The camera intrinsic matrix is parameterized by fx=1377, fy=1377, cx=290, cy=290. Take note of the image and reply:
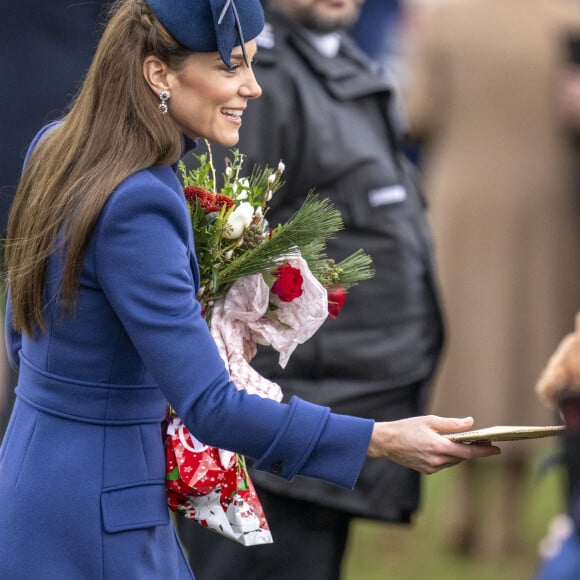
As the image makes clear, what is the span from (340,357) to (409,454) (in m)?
1.26

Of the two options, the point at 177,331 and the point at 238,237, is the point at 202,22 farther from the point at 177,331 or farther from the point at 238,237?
the point at 177,331

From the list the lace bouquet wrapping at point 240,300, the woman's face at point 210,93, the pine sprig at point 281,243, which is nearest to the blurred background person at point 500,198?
the lace bouquet wrapping at point 240,300

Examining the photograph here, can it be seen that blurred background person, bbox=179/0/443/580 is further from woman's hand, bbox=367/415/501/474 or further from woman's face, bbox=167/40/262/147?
woman's hand, bbox=367/415/501/474

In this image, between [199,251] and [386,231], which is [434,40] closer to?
[386,231]

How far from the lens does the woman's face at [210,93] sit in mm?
2490

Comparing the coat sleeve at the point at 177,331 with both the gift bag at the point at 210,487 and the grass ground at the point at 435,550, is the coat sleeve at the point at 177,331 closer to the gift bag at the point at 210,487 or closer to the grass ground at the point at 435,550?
the gift bag at the point at 210,487

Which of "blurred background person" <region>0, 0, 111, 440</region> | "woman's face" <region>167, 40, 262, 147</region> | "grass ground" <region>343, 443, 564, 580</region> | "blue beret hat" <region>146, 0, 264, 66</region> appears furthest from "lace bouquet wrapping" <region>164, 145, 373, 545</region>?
"grass ground" <region>343, 443, 564, 580</region>

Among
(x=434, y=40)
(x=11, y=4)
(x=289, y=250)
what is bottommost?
(x=434, y=40)

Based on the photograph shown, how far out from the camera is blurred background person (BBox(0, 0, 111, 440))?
14.3ft

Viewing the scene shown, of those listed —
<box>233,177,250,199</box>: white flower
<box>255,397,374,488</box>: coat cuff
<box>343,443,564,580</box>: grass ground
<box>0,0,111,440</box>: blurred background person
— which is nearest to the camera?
<box>255,397,374,488</box>: coat cuff

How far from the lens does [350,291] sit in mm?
3820

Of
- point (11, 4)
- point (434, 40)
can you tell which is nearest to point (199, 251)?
point (11, 4)

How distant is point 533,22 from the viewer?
6023 millimetres

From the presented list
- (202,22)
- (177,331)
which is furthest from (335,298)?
(202,22)
